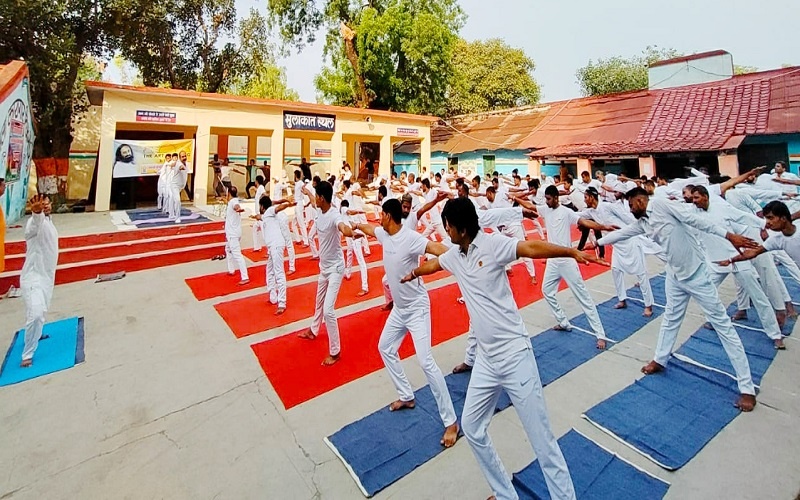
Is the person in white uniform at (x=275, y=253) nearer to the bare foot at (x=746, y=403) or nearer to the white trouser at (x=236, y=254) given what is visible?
the white trouser at (x=236, y=254)

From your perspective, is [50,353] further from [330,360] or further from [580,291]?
[580,291]

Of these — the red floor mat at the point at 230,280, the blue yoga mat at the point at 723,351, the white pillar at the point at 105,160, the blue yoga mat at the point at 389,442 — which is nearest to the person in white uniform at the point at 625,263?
the blue yoga mat at the point at 723,351

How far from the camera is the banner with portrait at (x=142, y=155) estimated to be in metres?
12.5

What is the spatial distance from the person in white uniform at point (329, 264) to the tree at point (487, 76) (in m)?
26.7

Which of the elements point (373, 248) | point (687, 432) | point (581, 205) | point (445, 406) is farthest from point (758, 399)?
point (373, 248)

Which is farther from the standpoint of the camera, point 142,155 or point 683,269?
point 142,155

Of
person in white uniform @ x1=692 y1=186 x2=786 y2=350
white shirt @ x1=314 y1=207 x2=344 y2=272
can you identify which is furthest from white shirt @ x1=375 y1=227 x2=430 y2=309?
person in white uniform @ x1=692 y1=186 x2=786 y2=350

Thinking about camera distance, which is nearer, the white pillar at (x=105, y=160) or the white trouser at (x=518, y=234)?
the white trouser at (x=518, y=234)

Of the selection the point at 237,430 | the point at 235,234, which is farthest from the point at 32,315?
the point at 235,234

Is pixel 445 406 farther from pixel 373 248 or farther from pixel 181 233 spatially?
pixel 181 233

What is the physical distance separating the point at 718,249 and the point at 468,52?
2898 cm

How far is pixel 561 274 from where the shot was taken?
5367mm

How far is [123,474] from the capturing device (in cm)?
323

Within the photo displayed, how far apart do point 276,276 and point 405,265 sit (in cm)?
354
